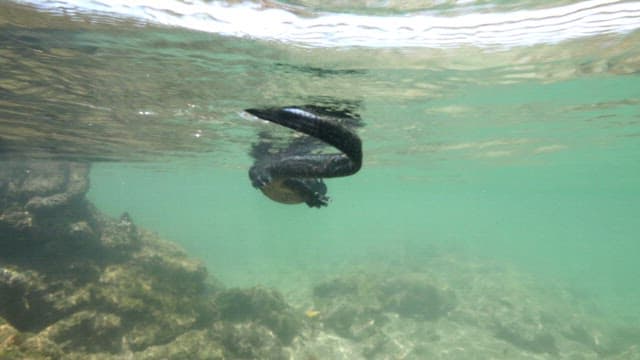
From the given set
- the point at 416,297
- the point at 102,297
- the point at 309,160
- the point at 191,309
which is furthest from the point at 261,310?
the point at 309,160

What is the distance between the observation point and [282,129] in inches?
603

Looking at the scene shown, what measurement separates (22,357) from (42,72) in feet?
25.7

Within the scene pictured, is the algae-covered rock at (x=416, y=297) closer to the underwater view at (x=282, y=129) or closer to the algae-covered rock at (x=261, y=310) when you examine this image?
the underwater view at (x=282, y=129)

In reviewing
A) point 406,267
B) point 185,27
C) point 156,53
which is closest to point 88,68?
point 156,53

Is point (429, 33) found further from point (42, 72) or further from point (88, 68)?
point (42, 72)

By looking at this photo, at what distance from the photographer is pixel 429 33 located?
9227 millimetres

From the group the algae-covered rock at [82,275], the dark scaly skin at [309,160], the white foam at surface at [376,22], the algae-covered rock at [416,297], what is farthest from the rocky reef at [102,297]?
the white foam at surface at [376,22]

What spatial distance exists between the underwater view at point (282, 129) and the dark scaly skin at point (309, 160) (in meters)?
0.03

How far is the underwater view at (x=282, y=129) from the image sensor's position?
8523 mm

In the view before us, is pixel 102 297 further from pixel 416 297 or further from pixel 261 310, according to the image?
pixel 416 297

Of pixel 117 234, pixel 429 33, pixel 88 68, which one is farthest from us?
pixel 117 234

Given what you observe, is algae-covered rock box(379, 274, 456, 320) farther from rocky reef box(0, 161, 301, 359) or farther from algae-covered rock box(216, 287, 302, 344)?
rocky reef box(0, 161, 301, 359)

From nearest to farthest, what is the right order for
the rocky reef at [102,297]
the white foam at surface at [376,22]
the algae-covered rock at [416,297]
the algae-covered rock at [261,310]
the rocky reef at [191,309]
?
the white foam at surface at [376,22], the rocky reef at [102,297], the rocky reef at [191,309], the algae-covered rock at [261,310], the algae-covered rock at [416,297]

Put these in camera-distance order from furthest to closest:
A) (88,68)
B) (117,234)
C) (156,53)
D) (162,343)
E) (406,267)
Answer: (406,267)
(117,234)
(162,343)
(88,68)
(156,53)
